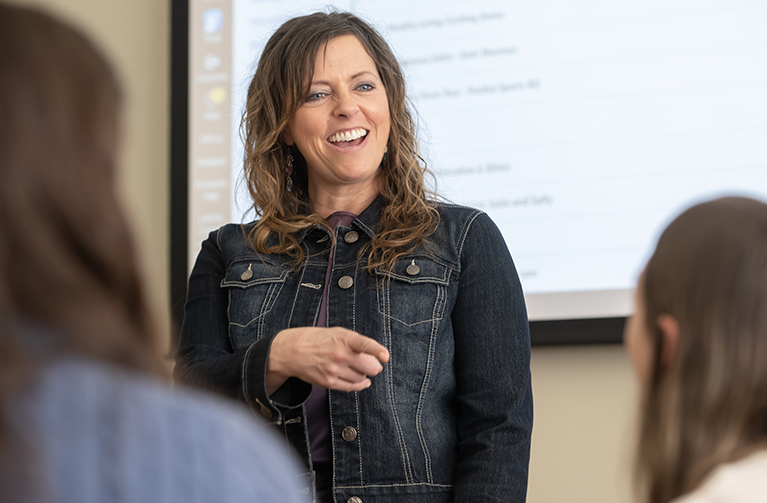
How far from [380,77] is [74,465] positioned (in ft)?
4.06

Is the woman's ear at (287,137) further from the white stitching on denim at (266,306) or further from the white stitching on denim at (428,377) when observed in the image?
the white stitching on denim at (428,377)

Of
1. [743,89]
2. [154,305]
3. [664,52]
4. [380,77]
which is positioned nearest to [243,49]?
[380,77]

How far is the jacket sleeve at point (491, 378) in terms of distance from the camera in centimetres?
132

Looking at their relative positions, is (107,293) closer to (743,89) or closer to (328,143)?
(328,143)

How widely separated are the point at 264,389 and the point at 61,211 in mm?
845

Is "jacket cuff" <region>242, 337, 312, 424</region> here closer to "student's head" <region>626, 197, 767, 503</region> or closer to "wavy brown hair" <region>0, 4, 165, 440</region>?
"student's head" <region>626, 197, 767, 503</region>

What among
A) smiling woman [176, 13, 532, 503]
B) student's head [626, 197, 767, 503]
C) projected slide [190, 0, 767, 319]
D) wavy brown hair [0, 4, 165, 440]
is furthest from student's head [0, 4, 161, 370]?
projected slide [190, 0, 767, 319]

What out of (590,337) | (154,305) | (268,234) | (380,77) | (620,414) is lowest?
(620,414)

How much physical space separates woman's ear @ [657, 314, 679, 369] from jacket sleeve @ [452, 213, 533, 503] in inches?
19.6

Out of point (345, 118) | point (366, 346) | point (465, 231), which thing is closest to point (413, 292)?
point (465, 231)

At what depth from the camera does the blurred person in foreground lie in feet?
1.62

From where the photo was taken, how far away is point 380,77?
162 cm

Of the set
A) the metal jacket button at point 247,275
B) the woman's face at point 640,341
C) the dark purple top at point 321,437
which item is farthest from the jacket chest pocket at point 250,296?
the woman's face at point 640,341

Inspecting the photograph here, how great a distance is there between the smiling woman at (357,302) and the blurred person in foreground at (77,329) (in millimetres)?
658
